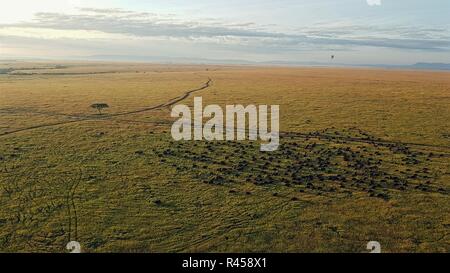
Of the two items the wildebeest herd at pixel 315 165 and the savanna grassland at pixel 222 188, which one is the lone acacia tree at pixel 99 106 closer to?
the savanna grassland at pixel 222 188

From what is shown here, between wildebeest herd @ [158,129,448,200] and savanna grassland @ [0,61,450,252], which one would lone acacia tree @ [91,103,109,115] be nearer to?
savanna grassland @ [0,61,450,252]

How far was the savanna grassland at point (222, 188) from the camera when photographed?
22.7 meters

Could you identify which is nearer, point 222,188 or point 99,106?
point 222,188

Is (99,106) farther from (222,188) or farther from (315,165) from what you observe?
(315,165)

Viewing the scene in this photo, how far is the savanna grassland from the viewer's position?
2272 cm

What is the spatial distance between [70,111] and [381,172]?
4394 cm

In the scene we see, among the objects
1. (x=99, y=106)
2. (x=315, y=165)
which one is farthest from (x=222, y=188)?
(x=99, y=106)

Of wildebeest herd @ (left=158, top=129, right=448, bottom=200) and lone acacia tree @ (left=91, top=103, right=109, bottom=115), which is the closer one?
wildebeest herd @ (left=158, top=129, right=448, bottom=200)

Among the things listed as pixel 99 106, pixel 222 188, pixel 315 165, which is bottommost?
pixel 222 188

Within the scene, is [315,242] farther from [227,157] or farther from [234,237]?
[227,157]

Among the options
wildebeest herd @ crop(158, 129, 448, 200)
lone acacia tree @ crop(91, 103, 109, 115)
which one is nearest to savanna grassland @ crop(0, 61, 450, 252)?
wildebeest herd @ crop(158, 129, 448, 200)

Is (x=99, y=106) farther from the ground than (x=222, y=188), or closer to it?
farther from the ground

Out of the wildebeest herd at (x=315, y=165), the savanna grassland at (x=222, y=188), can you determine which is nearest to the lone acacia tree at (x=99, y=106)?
the savanna grassland at (x=222, y=188)

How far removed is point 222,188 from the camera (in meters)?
29.7
